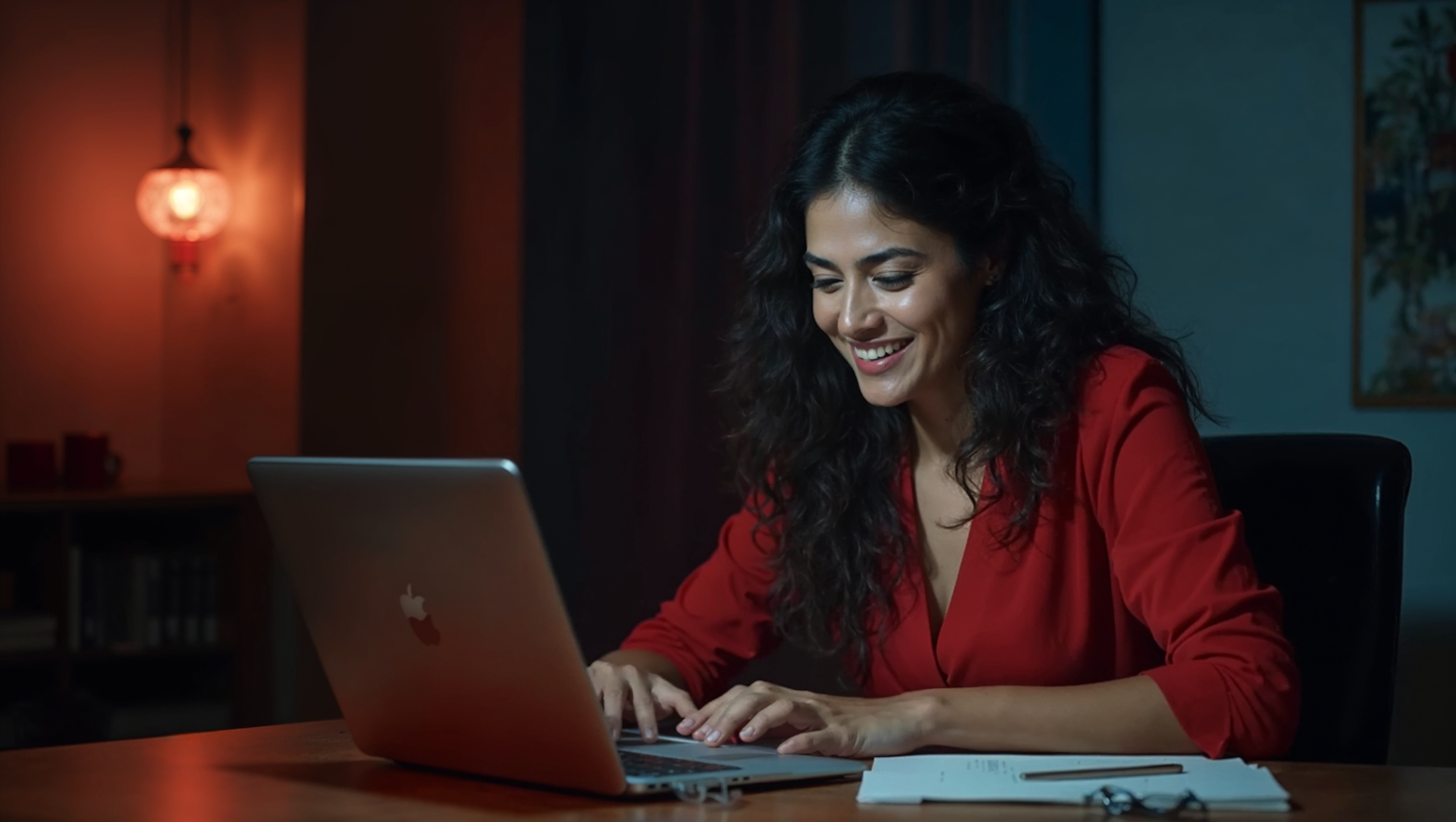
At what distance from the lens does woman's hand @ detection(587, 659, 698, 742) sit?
1.48 meters

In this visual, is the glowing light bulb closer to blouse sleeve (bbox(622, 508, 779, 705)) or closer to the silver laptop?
blouse sleeve (bbox(622, 508, 779, 705))

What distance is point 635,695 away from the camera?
59.0 inches

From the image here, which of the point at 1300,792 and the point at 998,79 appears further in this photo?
the point at 998,79

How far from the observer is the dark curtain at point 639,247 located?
3.05m

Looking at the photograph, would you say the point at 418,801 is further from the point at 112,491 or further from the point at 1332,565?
the point at 112,491

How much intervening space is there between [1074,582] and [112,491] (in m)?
2.60

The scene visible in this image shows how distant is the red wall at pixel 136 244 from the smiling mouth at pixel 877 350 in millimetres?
2255

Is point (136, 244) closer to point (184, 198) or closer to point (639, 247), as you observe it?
point (184, 198)

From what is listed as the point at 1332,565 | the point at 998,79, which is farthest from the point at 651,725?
the point at 998,79

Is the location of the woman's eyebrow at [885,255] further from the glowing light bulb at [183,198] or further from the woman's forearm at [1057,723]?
the glowing light bulb at [183,198]

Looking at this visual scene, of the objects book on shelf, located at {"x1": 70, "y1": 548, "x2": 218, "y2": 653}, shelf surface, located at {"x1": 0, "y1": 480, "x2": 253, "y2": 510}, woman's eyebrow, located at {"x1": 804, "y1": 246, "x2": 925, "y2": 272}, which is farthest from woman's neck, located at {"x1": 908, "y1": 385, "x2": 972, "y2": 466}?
book on shelf, located at {"x1": 70, "y1": 548, "x2": 218, "y2": 653}

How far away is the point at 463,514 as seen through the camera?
3.59 feet

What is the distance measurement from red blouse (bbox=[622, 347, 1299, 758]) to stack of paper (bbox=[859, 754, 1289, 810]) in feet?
0.58

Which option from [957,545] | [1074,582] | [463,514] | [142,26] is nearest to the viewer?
[463,514]
